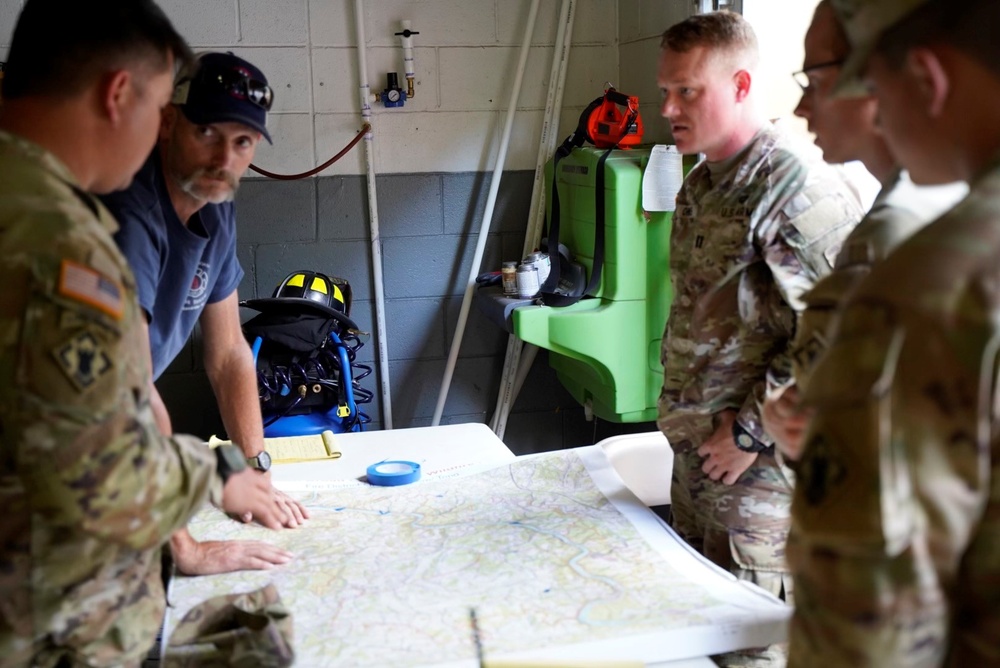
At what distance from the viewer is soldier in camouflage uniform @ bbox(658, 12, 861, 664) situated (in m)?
1.91

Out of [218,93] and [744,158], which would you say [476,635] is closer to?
[218,93]

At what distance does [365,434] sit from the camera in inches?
96.0

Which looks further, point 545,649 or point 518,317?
point 518,317

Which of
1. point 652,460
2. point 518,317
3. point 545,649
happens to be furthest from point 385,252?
point 545,649

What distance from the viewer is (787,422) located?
1.23 meters

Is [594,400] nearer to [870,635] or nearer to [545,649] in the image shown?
[545,649]

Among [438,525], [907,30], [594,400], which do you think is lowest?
[594,400]

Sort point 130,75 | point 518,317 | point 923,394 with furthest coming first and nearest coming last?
point 518,317 → point 130,75 → point 923,394

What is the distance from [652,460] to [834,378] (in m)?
1.62

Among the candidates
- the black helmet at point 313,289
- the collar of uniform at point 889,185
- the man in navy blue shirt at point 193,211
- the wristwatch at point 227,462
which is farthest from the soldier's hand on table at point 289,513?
the black helmet at point 313,289

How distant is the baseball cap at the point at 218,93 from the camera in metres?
1.72

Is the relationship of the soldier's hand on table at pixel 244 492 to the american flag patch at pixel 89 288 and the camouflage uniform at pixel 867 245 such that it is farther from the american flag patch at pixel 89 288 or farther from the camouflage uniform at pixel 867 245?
the camouflage uniform at pixel 867 245

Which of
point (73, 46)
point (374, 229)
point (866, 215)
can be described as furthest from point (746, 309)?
point (374, 229)

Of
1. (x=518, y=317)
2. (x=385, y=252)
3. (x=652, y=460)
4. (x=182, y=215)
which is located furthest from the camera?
(x=385, y=252)
